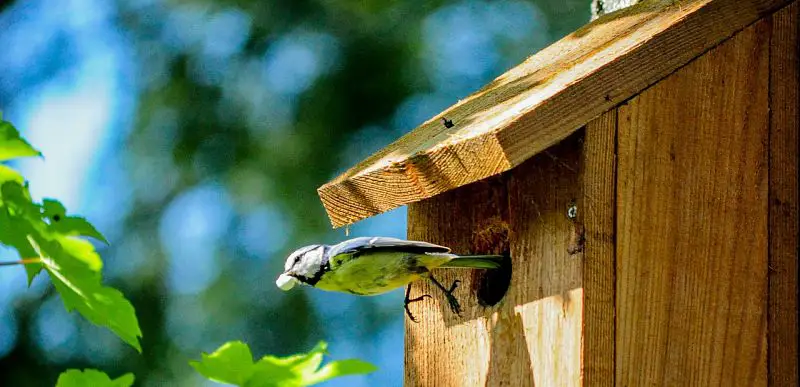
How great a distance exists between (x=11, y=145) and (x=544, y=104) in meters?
0.87

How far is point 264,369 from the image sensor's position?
0.98 metres

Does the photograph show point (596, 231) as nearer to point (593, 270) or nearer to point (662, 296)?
point (593, 270)

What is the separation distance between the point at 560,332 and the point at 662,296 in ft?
0.63

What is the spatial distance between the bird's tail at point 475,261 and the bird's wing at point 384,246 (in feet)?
0.09

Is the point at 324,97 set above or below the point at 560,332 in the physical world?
above

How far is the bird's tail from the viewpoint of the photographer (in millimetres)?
1862

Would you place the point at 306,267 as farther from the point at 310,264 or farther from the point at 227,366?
the point at 227,366

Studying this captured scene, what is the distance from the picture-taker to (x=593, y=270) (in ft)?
5.23

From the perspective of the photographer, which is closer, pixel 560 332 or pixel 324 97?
pixel 560 332

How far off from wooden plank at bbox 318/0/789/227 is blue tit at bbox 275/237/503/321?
76mm

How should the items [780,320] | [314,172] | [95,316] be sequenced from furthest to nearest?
[314,172], [780,320], [95,316]

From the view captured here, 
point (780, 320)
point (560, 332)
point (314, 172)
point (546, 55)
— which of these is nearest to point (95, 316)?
point (560, 332)

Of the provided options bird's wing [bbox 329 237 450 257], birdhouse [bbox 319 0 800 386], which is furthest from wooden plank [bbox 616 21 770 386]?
bird's wing [bbox 329 237 450 257]

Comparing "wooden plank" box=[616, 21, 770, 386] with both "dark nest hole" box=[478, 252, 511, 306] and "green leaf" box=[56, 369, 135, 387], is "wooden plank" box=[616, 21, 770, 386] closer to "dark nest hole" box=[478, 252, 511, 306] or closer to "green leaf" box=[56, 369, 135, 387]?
"dark nest hole" box=[478, 252, 511, 306]
